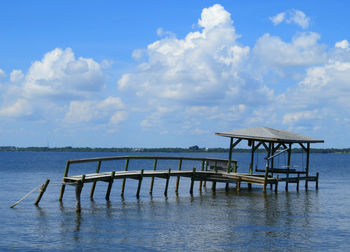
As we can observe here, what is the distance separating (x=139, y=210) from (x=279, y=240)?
28.4 feet

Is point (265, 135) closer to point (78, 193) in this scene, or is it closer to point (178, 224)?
point (178, 224)

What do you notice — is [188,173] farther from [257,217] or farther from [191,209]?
[257,217]

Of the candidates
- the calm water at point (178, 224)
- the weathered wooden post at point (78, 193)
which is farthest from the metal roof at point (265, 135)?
the weathered wooden post at point (78, 193)

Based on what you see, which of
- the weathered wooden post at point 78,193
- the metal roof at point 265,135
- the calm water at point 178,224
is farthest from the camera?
the metal roof at point 265,135

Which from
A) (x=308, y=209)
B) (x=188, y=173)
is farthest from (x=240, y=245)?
(x=188, y=173)

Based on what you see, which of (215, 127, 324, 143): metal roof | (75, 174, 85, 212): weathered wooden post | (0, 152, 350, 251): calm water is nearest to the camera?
(0, 152, 350, 251): calm water

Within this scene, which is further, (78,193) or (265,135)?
(265,135)

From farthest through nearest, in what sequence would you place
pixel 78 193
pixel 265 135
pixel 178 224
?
1. pixel 265 135
2. pixel 78 193
3. pixel 178 224

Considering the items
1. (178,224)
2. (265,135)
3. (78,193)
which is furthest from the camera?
(265,135)

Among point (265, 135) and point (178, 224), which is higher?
point (265, 135)

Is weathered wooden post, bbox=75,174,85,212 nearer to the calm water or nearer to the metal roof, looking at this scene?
the calm water

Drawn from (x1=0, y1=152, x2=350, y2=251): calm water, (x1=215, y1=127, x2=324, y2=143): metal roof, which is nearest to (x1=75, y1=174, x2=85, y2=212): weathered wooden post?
(x1=0, y1=152, x2=350, y2=251): calm water

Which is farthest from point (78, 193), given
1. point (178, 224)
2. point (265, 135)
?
point (265, 135)

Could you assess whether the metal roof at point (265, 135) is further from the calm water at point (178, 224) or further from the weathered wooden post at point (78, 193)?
the weathered wooden post at point (78, 193)
